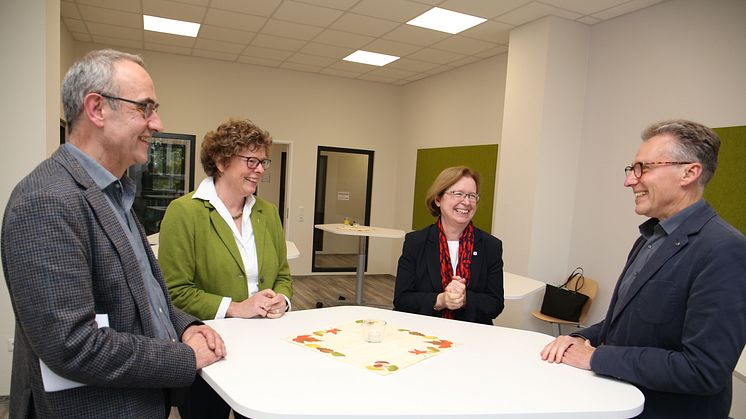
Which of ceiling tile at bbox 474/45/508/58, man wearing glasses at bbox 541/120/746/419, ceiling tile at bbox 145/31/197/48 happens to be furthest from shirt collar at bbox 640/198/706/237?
ceiling tile at bbox 145/31/197/48

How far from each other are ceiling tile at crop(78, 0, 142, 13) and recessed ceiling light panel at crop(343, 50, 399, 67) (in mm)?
2590

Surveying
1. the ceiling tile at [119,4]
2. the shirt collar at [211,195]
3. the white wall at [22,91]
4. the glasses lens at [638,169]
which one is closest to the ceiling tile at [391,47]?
the ceiling tile at [119,4]

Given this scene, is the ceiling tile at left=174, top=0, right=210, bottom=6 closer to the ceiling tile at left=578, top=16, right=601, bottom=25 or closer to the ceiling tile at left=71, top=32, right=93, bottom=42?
the ceiling tile at left=71, top=32, right=93, bottom=42

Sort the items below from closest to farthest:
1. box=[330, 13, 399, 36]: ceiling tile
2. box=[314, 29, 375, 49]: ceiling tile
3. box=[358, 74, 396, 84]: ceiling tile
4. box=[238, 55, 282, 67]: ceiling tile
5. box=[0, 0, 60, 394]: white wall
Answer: box=[0, 0, 60, 394]: white wall, box=[330, 13, 399, 36]: ceiling tile, box=[314, 29, 375, 49]: ceiling tile, box=[238, 55, 282, 67]: ceiling tile, box=[358, 74, 396, 84]: ceiling tile

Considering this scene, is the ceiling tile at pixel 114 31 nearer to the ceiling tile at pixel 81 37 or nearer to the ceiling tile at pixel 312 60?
the ceiling tile at pixel 81 37

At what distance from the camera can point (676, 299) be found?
138 centimetres

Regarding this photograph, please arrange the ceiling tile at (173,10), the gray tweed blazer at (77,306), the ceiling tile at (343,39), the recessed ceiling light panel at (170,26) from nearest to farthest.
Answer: the gray tweed blazer at (77,306)
the ceiling tile at (173,10)
the recessed ceiling light panel at (170,26)
the ceiling tile at (343,39)

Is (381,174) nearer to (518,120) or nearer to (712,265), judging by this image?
(518,120)

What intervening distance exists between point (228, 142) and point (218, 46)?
4969 mm

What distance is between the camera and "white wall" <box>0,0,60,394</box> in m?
2.95

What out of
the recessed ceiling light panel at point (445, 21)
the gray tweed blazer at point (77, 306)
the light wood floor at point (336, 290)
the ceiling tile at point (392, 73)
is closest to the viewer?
the gray tweed blazer at point (77, 306)

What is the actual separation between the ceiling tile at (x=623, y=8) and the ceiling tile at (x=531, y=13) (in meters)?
0.20

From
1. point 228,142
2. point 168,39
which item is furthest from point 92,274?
point 168,39

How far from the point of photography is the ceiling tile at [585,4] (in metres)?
4.13
